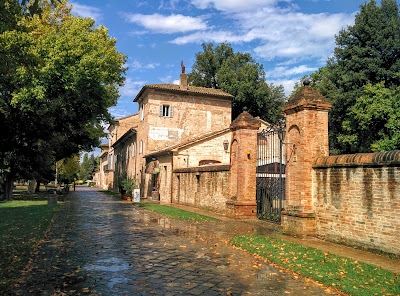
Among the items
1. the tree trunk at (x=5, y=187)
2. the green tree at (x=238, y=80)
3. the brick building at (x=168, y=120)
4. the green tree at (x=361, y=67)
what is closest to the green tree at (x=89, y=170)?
the green tree at (x=238, y=80)

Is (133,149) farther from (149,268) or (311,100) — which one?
(149,268)

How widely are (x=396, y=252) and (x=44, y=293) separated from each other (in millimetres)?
7030

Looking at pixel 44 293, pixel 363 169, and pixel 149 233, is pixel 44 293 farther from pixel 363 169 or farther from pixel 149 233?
pixel 363 169

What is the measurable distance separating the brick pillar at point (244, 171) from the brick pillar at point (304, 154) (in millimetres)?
3676

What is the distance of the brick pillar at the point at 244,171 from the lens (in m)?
14.2

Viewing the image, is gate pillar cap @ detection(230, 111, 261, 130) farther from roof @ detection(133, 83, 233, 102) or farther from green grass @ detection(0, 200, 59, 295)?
roof @ detection(133, 83, 233, 102)

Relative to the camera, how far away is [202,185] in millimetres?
18500

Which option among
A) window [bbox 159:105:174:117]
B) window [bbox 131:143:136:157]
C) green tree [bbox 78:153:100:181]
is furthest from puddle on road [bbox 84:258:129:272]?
green tree [bbox 78:153:100:181]

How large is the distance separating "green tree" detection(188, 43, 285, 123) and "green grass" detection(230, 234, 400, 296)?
34.9 meters

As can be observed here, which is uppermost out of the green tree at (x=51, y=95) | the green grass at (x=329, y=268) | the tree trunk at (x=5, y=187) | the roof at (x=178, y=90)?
the roof at (x=178, y=90)

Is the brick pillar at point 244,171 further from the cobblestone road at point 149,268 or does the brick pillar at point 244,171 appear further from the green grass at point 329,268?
the green grass at point 329,268

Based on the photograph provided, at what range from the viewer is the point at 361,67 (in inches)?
1287

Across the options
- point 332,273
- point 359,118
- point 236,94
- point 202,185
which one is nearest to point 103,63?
point 202,185

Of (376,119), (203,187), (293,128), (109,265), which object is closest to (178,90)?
(203,187)
